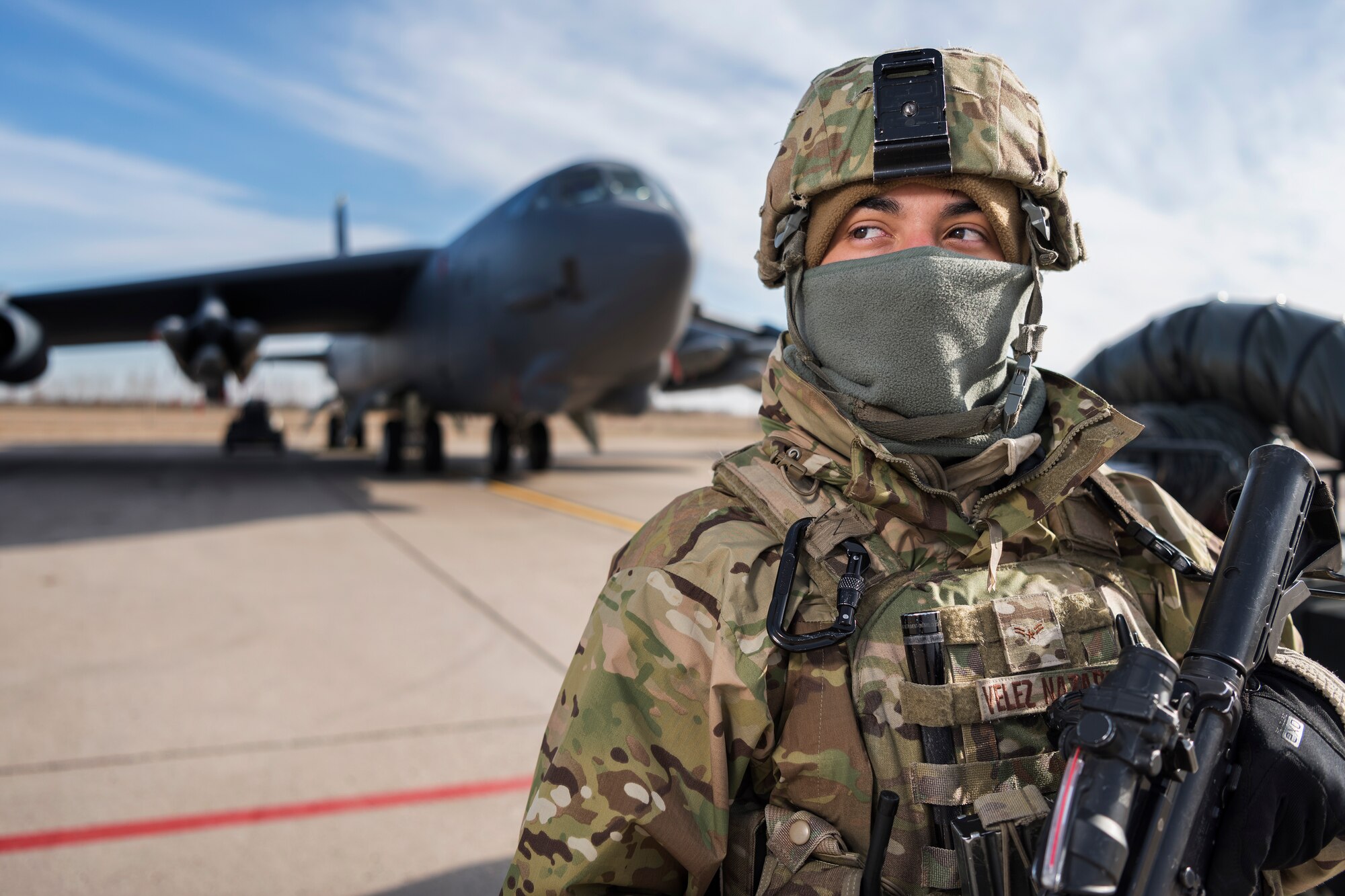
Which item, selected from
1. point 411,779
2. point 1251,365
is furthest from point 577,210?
point 411,779

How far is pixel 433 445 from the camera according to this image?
1562 cm

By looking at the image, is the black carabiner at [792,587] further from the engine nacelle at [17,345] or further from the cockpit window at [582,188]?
the engine nacelle at [17,345]

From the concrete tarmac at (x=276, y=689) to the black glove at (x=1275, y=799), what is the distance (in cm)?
217

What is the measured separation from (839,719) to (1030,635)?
0.37m

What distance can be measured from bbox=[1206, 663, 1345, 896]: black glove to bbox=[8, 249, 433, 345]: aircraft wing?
48.6ft

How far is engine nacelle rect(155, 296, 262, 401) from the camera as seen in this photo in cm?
1299

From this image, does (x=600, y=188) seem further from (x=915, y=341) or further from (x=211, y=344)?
(x=915, y=341)

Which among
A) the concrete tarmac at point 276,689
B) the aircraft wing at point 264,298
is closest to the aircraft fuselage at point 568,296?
the concrete tarmac at point 276,689

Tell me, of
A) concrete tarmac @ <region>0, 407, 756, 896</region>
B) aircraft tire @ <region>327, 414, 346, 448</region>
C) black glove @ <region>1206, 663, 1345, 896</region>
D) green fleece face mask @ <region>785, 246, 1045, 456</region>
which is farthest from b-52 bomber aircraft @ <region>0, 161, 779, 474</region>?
black glove @ <region>1206, 663, 1345, 896</region>

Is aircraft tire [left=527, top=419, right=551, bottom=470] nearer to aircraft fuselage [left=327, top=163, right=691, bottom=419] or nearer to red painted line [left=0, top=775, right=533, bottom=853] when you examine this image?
aircraft fuselage [left=327, top=163, right=691, bottom=419]

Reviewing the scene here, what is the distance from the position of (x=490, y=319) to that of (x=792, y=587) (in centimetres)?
1082

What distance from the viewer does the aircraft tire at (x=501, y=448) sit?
50.0 ft

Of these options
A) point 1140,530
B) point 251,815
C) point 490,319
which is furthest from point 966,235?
point 490,319

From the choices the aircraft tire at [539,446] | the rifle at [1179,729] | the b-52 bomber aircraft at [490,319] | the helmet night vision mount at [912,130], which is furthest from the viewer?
the aircraft tire at [539,446]
